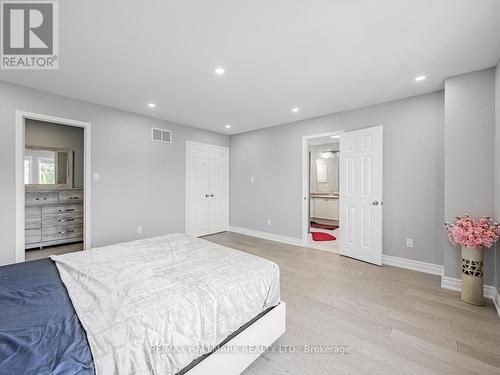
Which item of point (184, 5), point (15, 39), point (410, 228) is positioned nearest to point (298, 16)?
point (184, 5)

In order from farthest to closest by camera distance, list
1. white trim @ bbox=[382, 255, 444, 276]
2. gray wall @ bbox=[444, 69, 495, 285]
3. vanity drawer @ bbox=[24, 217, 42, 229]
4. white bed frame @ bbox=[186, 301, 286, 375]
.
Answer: vanity drawer @ bbox=[24, 217, 42, 229], white trim @ bbox=[382, 255, 444, 276], gray wall @ bbox=[444, 69, 495, 285], white bed frame @ bbox=[186, 301, 286, 375]

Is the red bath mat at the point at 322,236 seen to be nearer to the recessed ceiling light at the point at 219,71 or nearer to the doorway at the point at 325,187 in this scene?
the doorway at the point at 325,187

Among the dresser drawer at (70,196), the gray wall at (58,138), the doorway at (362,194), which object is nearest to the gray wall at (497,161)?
the doorway at (362,194)

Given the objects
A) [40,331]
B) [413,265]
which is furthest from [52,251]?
[413,265]

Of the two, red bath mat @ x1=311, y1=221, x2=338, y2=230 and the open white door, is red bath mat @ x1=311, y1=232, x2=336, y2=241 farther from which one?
the open white door

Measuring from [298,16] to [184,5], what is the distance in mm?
861

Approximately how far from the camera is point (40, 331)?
36.3 inches

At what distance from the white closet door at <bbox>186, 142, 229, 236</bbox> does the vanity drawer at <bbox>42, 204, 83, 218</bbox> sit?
2216 mm

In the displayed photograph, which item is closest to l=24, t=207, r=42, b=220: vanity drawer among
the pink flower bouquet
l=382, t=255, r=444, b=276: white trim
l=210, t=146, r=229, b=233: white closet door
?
l=210, t=146, r=229, b=233: white closet door

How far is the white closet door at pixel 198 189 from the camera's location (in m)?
4.84

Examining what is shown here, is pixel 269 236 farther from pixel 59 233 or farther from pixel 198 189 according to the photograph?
pixel 59 233

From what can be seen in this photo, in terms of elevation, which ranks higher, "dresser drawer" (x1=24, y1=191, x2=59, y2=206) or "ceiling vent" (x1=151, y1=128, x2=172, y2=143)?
"ceiling vent" (x1=151, y1=128, x2=172, y2=143)

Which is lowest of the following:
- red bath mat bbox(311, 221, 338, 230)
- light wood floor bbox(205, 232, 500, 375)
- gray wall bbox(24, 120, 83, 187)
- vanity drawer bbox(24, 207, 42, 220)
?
light wood floor bbox(205, 232, 500, 375)

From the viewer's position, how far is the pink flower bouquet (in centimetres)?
218
